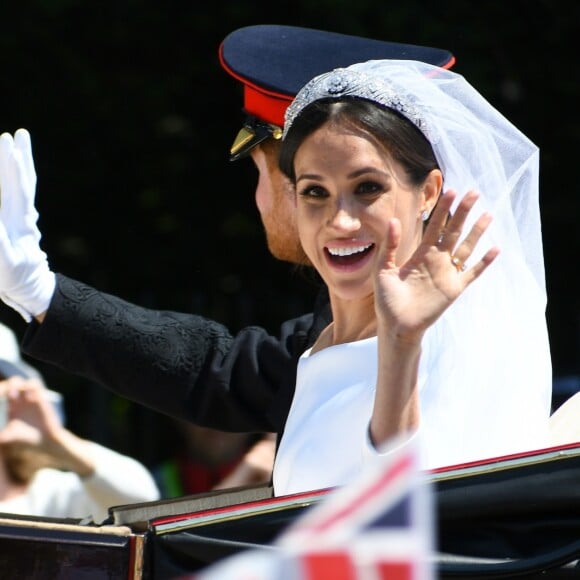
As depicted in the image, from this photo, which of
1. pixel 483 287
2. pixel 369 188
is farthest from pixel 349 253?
pixel 483 287

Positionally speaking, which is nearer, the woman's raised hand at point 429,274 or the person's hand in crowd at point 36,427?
the woman's raised hand at point 429,274

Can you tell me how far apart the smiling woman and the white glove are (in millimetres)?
597

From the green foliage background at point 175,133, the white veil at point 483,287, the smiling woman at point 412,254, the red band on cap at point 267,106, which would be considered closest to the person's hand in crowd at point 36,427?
the red band on cap at point 267,106

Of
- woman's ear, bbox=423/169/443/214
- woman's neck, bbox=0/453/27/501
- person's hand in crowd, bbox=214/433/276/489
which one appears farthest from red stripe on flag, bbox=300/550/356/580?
person's hand in crowd, bbox=214/433/276/489

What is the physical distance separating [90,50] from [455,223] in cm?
Answer: 404

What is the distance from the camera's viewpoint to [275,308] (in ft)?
18.0

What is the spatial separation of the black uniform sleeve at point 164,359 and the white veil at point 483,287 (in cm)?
61

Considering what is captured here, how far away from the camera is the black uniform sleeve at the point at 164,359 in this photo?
283 cm

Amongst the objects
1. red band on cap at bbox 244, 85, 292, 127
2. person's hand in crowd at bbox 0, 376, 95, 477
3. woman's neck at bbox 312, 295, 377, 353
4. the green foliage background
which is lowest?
woman's neck at bbox 312, 295, 377, 353

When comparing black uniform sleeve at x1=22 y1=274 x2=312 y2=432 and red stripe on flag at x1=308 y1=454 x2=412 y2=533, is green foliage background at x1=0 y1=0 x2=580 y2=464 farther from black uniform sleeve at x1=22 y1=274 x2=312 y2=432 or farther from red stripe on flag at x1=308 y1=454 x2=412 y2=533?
red stripe on flag at x1=308 y1=454 x2=412 y2=533

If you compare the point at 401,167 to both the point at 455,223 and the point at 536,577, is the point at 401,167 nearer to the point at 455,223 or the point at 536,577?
the point at 455,223

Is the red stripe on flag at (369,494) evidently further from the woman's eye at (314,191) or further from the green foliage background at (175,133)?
the green foliage background at (175,133)

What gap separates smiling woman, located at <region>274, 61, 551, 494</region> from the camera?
2139 mm

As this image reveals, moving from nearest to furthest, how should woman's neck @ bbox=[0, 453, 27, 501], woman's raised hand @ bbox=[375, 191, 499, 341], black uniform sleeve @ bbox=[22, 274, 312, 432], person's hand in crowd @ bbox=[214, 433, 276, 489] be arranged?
woman's raised hand @ bbox=[375, 191, 499, 341]
black uniform sleeve @ bbox=[22, 274, 312, 432]
woman's neck @ bbox=[0, 453, 27, 501]
person's hand in crowd @ bbox=[214, 433, 276, 489]
